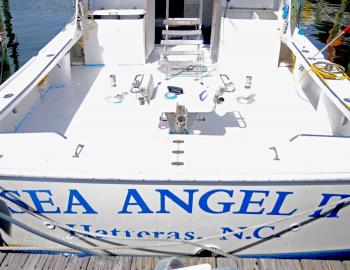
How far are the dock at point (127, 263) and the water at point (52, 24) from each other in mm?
9428

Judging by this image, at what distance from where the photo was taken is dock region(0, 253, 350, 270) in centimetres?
254

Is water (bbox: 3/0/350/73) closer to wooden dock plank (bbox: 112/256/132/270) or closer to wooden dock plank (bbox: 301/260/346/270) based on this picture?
wooden dock plank (bbox: 112/256/132/270)

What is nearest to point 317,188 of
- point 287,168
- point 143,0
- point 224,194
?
point 287,168

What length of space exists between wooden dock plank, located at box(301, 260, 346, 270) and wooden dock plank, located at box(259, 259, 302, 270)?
56 millimetres

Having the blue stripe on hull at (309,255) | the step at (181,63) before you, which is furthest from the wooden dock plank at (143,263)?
the step at (181,63)

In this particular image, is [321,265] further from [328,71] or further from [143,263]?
[328,71]

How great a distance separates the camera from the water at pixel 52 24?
11.8m

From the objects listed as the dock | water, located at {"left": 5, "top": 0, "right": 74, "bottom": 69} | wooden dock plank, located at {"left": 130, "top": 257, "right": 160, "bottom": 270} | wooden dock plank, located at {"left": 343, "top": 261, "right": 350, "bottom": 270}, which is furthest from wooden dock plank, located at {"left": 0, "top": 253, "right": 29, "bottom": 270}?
water, located at {"left": 5, "top": 0, "right": 74, "bottom": 69}

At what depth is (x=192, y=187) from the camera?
2199mm

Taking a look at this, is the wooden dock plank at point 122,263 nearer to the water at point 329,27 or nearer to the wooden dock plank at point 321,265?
the wooden dock plank at point 321,265

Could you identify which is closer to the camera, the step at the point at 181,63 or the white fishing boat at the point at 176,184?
the white fishing boat at the point at 176,184

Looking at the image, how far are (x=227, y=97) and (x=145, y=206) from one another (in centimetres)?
219

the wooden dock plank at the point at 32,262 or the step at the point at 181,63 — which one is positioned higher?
the step at the point at 181,63

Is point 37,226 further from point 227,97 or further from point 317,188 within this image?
point 227,97
